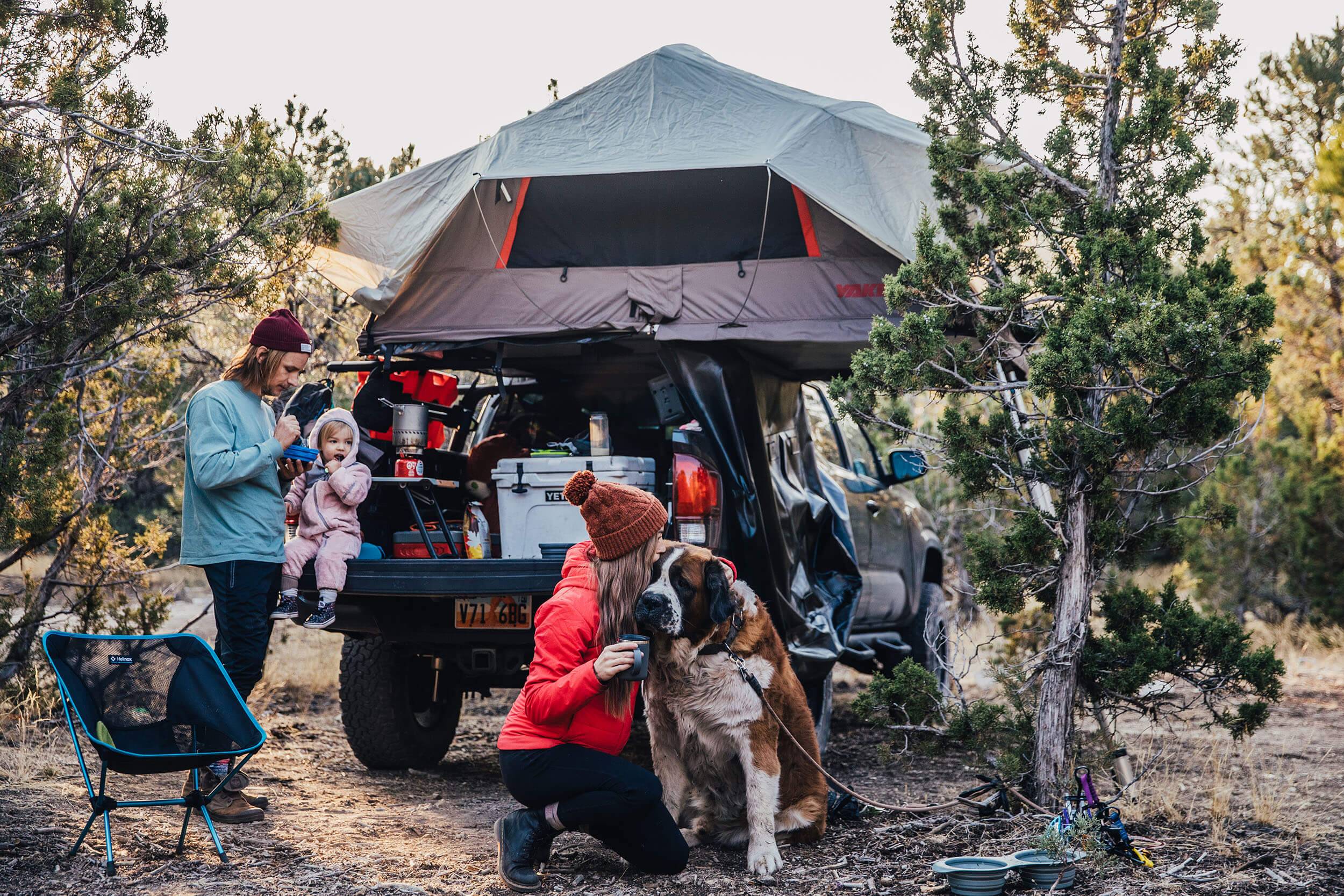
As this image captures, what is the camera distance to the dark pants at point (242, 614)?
456 centimetres

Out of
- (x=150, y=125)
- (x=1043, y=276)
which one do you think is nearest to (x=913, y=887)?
(x=1043, y=276)

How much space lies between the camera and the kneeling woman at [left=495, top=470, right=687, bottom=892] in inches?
148

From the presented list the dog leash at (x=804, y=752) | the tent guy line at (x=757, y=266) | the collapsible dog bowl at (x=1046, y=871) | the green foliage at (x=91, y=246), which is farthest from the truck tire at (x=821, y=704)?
the green foliage at (x=91, y=246)

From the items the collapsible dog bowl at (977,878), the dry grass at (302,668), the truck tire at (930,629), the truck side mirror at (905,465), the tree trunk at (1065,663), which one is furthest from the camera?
the dry grass at (302,668)

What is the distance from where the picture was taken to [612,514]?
3740mm

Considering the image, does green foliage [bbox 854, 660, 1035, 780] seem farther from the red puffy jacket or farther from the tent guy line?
the tent guy line

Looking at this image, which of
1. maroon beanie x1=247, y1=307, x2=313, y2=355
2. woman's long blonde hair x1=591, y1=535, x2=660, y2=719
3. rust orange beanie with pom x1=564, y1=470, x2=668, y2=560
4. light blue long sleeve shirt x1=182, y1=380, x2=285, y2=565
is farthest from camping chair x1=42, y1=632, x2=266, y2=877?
rust orange beanie with pom x1=564, y1=470, x2=668, y2=560

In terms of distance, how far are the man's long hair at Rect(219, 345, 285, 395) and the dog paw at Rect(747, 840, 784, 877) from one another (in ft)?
8.33

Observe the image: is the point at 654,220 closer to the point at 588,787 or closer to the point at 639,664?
the point at 639,664

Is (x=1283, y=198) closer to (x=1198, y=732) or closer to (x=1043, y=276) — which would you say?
(x=1198, y=732)

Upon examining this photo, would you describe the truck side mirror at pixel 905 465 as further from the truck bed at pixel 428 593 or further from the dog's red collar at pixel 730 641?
the truck bed at pixel 428 593

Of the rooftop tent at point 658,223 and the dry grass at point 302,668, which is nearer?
the rooftop tent at point 658,223

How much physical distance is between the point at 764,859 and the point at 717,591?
0.92 m

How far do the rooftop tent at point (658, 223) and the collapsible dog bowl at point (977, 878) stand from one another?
241 centimetres
